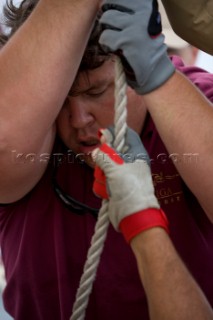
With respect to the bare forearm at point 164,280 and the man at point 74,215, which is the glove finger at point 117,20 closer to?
the man at point 74,215

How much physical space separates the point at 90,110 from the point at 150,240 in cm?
36

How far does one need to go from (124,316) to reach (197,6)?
0.62m

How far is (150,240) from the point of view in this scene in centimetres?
71

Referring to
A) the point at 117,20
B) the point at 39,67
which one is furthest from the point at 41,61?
the point at 117,20

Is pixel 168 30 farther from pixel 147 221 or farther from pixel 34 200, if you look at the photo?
pixel 147 221

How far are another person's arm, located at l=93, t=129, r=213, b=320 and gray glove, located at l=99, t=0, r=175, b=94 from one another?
Answer: 0.42 feet

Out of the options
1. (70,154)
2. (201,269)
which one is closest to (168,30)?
(70,154)

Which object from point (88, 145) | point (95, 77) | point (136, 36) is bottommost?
point (88, 145)

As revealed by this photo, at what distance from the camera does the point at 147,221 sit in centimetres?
72

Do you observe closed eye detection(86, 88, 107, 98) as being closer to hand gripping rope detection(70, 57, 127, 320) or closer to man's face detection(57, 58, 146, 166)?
man's face detection(57, 58, 146, 166)

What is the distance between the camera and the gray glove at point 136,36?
2.43 feet

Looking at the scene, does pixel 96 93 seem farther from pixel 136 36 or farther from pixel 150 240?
pixel 150 240

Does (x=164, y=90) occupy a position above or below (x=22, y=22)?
below

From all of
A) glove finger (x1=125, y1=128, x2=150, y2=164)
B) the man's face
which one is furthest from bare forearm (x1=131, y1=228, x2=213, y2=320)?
the man's face
